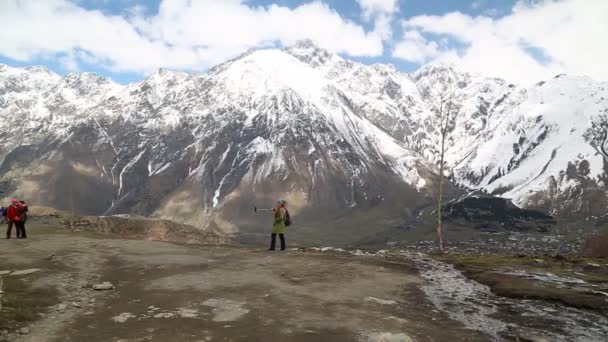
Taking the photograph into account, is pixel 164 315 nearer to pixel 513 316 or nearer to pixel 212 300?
pixel 212 300

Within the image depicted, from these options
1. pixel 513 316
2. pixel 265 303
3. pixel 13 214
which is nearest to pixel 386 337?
pixel 265 303

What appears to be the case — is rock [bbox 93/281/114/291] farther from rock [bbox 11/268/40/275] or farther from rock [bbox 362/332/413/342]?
rock [bbox 362/332/413/342]

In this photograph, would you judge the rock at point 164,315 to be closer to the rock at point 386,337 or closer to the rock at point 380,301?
the rock at point 386,337

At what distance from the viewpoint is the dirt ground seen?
14.0m

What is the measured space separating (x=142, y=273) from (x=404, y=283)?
1097cm

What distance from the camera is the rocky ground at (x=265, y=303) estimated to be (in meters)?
14.1

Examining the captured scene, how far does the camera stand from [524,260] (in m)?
31.8

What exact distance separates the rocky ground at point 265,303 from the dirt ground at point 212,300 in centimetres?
4

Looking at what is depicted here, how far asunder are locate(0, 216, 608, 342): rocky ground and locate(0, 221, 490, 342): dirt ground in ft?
0.12

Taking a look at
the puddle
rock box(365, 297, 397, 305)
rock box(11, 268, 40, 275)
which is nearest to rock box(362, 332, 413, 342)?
the puddle

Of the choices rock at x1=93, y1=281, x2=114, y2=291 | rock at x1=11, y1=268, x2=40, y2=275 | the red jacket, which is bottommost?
rock at x1=93, y1=281, x2=114, y2=291

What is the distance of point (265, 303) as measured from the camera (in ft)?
56.3

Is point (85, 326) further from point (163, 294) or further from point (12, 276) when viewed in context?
point (12, 276)

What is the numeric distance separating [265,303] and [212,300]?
1778mm
